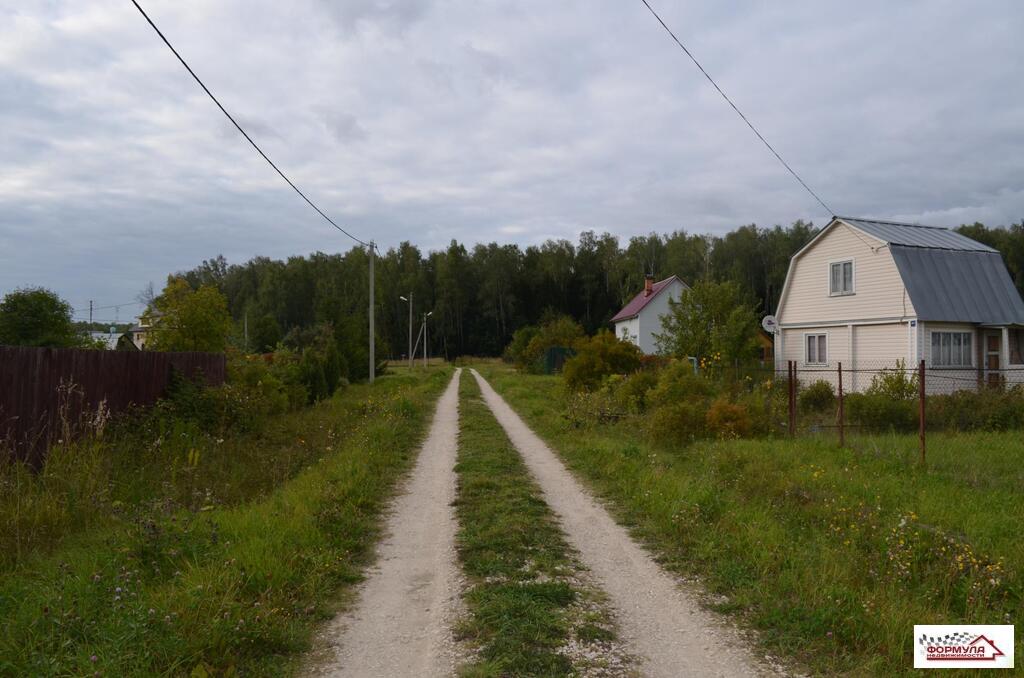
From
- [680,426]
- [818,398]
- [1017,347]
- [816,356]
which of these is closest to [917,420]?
[818,398]

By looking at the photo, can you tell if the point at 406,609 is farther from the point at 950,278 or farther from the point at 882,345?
the point at 950,278

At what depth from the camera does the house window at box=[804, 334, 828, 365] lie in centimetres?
2394

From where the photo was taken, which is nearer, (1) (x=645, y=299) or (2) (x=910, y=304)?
(2) (x=910, y=304)

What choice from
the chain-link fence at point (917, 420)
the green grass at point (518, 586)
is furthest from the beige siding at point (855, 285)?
the green grass at point (518, 586)

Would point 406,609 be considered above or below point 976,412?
below

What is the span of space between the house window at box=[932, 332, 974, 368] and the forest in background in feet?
161

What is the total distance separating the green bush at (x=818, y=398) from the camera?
717 inches

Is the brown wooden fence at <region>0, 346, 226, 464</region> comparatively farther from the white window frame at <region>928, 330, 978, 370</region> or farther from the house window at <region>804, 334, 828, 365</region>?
the house window at <region>804, 334, 828, 365</region>

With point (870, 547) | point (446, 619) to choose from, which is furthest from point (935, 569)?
point (446, 619)

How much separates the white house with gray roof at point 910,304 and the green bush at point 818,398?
8.39 feet

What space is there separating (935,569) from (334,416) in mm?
14791

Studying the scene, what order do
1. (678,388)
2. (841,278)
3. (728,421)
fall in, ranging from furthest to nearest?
(841,278) < (678,388) < (728,421)

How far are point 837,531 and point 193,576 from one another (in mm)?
5980

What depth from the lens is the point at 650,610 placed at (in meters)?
5.19
